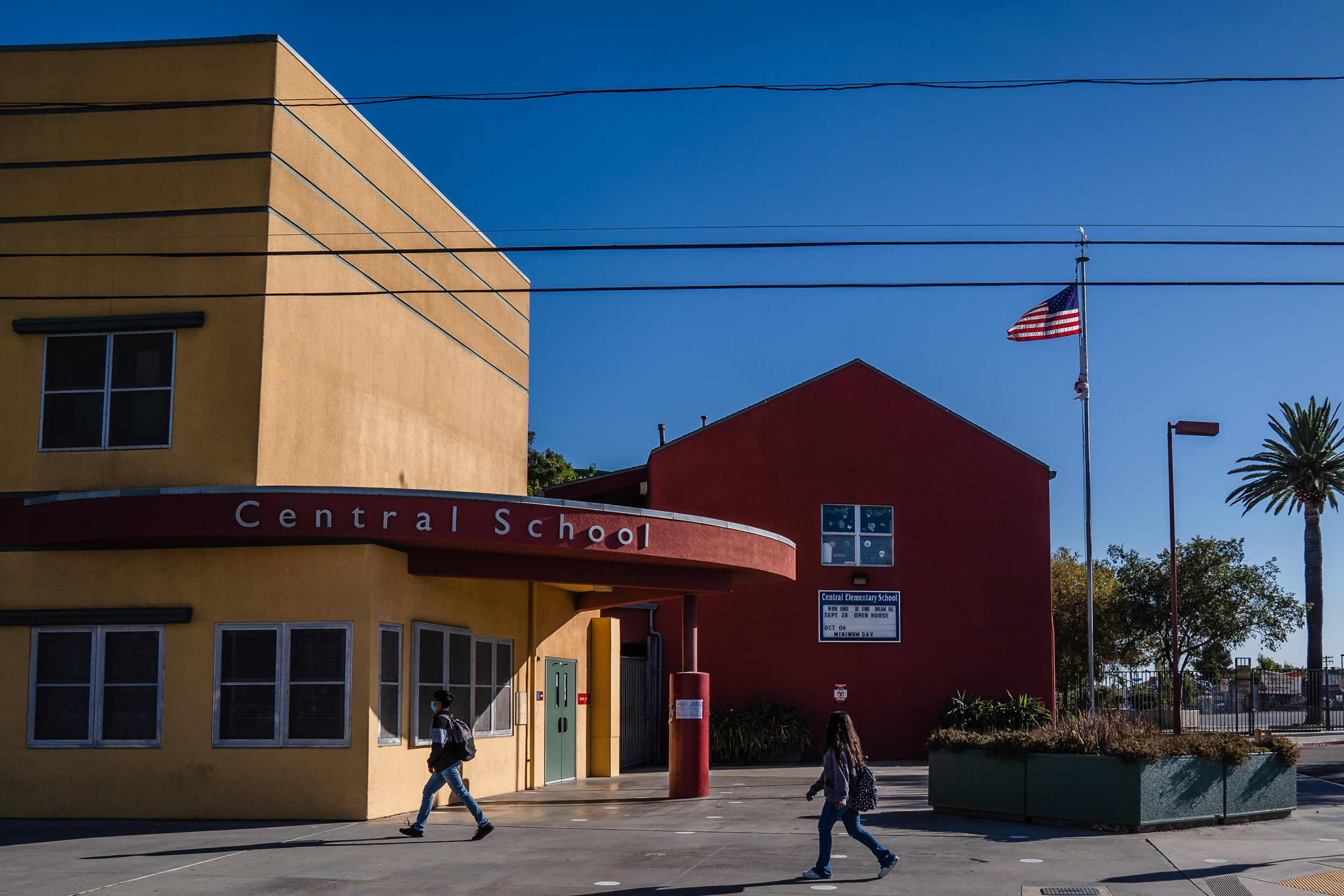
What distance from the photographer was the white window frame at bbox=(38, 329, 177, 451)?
653 inches

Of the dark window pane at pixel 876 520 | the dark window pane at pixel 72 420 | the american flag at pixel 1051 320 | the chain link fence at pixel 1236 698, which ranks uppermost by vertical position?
the american flag at pixel 1051 320

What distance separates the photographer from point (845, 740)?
38.3 ft

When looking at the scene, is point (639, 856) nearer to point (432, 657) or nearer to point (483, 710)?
point (432, 657)

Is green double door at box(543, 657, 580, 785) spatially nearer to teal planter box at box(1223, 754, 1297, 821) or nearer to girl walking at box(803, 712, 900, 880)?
girl walking at box(803, 712, 900, 880)

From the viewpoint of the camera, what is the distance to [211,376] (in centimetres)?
1647

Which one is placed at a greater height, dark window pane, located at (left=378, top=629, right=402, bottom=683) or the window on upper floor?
the window on upper floor

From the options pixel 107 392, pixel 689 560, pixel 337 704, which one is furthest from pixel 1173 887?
pixel 107 392

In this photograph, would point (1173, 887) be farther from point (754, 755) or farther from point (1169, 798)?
point (754, 755)

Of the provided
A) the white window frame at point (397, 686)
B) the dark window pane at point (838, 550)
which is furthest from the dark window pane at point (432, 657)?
the dark window pane at point (838, 550)

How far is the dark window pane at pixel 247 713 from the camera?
1566 cm

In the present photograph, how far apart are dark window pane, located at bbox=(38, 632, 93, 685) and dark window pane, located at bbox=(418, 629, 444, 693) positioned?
13.6ft

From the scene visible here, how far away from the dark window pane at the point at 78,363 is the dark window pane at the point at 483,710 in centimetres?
680

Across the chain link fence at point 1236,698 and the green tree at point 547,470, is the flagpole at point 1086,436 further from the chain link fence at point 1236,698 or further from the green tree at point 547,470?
the green tree at point 547,470

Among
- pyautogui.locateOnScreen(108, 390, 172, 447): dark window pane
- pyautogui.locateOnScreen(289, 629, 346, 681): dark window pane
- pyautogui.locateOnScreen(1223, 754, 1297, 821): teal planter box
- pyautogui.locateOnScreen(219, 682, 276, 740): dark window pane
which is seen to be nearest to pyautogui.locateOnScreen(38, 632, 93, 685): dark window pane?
pyautogui.locateOnScreen(219, 682, 276, 740): dark window pane
